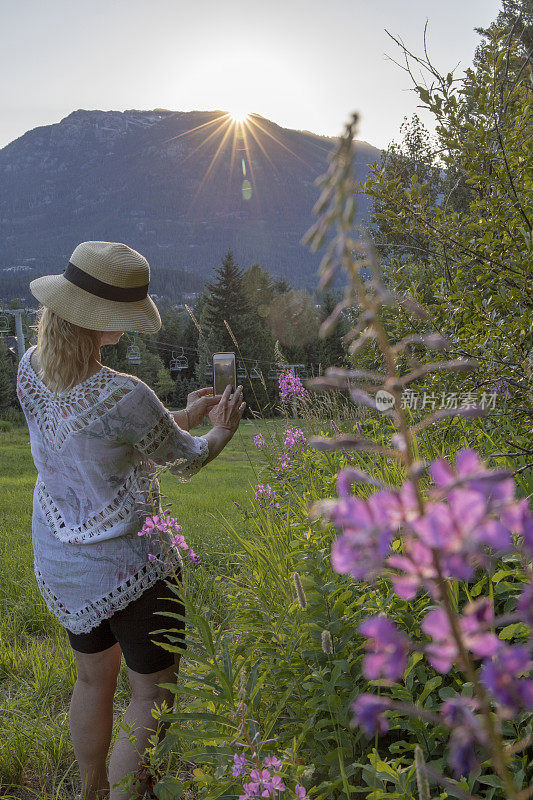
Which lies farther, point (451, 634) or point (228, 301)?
point (228, 301)

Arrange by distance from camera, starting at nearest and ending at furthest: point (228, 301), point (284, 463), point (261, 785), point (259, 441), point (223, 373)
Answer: point (261, 785), point (223, 373), point (284, 463), point (259, 441), point (228, 301)

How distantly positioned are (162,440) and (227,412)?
630 millimetres

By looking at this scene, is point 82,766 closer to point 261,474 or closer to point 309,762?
point 309,762

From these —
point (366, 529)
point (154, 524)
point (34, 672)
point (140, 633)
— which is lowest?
point (34, 672)

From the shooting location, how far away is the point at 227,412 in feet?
10.9

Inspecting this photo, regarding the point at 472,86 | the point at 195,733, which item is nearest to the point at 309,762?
the point at 195,733

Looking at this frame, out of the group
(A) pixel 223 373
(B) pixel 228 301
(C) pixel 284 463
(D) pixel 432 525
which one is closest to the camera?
(D) pixel 432 525

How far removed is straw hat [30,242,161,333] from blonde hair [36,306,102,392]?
0.24 feet

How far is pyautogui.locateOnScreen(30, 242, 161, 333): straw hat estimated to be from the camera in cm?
266

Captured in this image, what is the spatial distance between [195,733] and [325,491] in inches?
83.5

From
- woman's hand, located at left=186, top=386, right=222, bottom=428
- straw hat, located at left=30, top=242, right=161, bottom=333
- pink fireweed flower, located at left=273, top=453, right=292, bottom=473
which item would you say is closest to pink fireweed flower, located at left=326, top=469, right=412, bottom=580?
straw hat, located at left=30, top=242, right=161, bottom=333

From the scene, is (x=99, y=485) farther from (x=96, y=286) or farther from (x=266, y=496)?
(x=266, y=496)

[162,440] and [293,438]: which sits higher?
[162,440]

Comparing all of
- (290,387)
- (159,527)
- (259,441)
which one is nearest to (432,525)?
(159,527)
